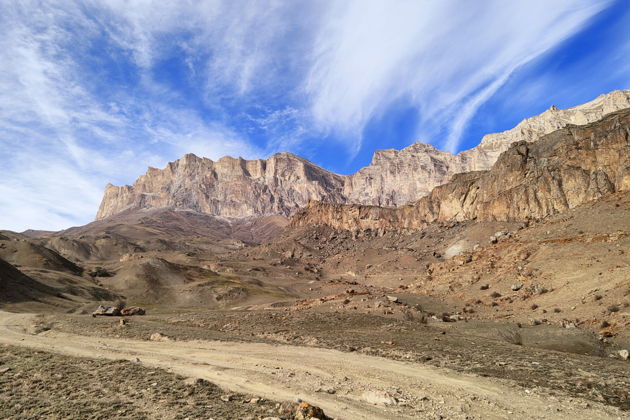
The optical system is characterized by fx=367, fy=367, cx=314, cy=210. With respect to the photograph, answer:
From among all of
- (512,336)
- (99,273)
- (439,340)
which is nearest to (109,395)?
(439,340)

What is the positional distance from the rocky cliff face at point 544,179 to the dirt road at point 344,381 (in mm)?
54520

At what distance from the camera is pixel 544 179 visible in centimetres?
8619

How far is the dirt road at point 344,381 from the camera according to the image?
10414mm

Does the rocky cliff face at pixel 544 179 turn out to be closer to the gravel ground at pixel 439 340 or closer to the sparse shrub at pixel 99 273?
the gravel ground at pixel 439 340

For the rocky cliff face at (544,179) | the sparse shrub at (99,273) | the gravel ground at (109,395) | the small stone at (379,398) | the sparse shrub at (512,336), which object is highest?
the rocky cliff face at (544,179)

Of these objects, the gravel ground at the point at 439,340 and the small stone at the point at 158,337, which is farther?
the small stone at the point at 158,337

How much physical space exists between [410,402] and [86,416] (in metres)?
9.06

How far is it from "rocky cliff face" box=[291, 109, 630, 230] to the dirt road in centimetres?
5452

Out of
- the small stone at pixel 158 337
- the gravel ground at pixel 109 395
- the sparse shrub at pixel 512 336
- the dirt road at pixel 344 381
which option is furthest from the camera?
the sparse shrub at pixel 512 336

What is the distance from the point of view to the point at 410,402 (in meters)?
11.2

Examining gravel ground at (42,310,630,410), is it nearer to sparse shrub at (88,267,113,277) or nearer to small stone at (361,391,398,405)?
small stone at (361,391,398,405)

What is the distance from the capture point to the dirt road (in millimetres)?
10414

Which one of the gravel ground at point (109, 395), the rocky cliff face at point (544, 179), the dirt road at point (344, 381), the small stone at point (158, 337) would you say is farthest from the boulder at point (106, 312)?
the rocky cliff face at point (544, 179)

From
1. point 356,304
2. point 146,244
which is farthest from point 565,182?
point 146,244
